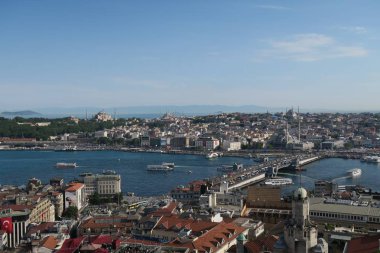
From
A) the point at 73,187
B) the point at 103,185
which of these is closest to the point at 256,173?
the point at 103,185

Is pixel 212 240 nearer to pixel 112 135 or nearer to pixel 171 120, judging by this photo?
pixel 112 135

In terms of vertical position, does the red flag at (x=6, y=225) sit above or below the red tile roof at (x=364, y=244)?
below

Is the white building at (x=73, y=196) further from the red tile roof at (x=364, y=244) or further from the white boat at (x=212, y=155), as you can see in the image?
the white boat at (x=212, y=155)

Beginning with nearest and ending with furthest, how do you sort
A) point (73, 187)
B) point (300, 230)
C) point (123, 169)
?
point (300, 230) → point (73, 187) → point (123, 169)

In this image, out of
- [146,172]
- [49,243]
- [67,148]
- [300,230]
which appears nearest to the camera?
[300,230]

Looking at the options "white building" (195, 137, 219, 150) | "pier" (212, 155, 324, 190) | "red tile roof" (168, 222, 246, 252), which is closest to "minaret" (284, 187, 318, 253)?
"red tile roof" (168, 222, 246, 252)

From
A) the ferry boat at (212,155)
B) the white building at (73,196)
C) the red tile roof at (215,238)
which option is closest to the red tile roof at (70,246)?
the red tile roof at (215,238)

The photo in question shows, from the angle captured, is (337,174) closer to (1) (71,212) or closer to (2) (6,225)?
(1) (71,212)
